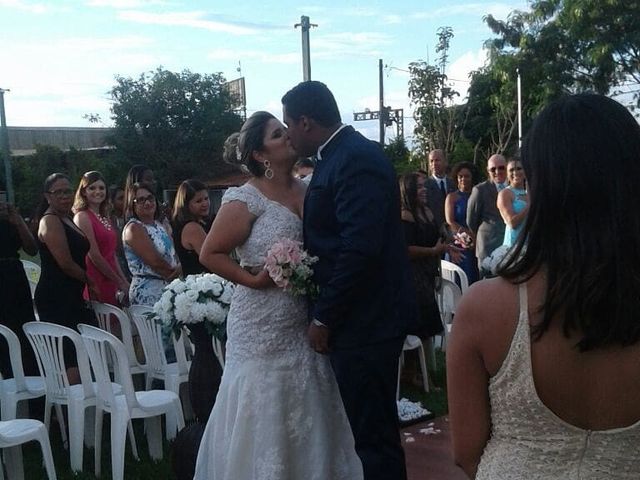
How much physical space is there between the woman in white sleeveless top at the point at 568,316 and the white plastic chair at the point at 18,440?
334 cm

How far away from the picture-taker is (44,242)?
5.82m

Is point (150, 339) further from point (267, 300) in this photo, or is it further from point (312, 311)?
point (312, 311)

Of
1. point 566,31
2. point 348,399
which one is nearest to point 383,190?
point 348,399

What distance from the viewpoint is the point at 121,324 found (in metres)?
5.82

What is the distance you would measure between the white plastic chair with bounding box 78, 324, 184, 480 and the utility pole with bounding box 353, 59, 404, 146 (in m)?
16.5

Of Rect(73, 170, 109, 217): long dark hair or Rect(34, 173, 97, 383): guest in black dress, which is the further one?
Rect(73, 170, 109, 217): long dark hair

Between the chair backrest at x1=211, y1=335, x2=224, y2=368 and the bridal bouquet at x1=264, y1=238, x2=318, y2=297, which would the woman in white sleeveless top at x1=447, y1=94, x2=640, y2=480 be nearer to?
the bridal bouquet at x1=264, y1=238, x2=318, y2=297

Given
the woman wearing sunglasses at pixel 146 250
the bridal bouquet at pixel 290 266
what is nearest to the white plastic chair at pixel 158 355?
the woman wearing sunglasses at pixel 146 250

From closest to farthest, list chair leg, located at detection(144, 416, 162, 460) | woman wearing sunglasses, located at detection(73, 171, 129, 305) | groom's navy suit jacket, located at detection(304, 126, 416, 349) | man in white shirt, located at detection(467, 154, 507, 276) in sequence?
groom's navy suit jacket, located at detection(304, 126, 416, 349)
chair leg, located at detection(144, 416, 162, 460)
woman wearing sunglasses, located at detection(73, 171, 129, 305)
man in white shirt, located at detection(467, 154, 507, 276)

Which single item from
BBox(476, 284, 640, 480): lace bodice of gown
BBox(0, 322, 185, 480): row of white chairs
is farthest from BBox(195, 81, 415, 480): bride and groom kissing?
BBox(476, 284, 640, 480): lace bodice of gown

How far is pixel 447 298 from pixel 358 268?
436 centimetres

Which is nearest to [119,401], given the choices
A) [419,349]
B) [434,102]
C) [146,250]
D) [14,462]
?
[14,462]

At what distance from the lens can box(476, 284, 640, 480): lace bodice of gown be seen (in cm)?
156

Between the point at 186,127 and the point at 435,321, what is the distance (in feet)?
122
